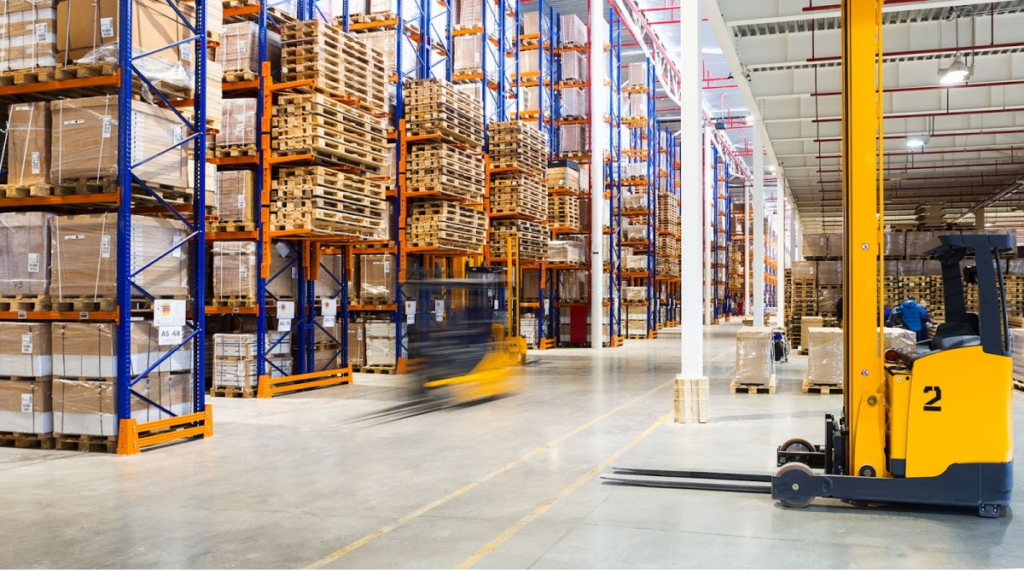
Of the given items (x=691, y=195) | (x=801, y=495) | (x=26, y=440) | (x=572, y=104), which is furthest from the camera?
(x=572, y=104)

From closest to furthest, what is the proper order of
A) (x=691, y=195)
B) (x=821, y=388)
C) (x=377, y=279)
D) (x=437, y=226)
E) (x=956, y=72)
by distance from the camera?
(x=691, y=195), (x=956, y=72), (x=821, y=388), (x=437, y=226), (x=377, y=279)

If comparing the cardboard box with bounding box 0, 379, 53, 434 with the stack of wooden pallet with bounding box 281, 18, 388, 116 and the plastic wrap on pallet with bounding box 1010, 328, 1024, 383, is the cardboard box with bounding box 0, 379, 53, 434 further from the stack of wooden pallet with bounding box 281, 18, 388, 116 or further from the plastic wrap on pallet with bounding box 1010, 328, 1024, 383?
the plastic wrap on pallet with bounding box 1010, 328, 1024, 383

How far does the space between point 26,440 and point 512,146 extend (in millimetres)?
11652

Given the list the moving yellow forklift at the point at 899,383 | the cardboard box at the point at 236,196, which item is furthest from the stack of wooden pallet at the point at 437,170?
the moving yellow forklift at the point at 899,383

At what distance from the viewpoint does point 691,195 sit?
8.68 m

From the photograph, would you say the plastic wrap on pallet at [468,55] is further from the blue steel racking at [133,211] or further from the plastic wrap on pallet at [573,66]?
the blue steel racking at [133,211]

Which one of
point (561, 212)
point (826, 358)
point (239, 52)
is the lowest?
point (826, 358)

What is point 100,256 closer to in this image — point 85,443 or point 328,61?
point 85,443

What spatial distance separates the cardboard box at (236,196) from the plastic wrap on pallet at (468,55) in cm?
800

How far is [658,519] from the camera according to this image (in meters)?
5.19

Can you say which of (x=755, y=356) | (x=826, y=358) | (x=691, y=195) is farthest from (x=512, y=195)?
(x=691, y=195)

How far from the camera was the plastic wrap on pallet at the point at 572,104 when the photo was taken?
71.6 ft

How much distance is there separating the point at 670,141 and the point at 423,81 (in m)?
19.4

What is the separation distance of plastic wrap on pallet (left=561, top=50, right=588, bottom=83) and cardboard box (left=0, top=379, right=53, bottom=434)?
53.6 feet
